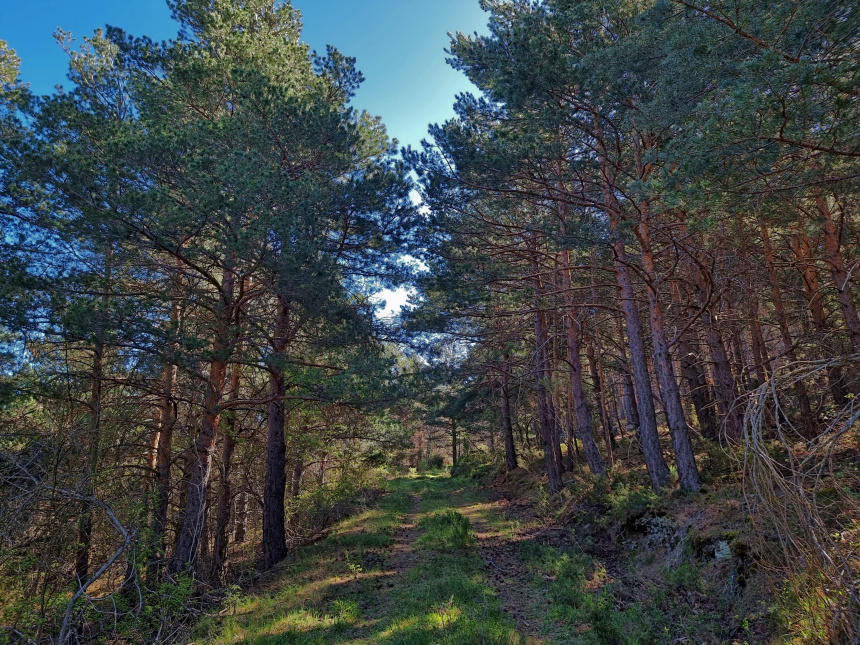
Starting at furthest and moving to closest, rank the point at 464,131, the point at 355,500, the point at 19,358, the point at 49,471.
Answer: the point at 355,500 < the point at 464,131 < the point at 19,358 < the point at 49,471

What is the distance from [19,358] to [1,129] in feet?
15.1

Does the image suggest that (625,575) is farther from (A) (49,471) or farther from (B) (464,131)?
(B) (464,131)

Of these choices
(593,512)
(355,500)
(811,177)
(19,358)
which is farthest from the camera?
(355,500)

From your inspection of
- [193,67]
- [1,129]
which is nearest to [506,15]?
[193,67]

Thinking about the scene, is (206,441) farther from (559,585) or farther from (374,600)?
(559,585)

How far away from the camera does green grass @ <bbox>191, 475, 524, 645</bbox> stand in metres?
5.35

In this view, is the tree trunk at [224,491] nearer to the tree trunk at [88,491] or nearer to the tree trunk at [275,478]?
the tree trunk at [275,478]

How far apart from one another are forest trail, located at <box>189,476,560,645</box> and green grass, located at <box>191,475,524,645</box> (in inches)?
0.6

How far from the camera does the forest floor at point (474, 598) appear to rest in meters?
5.02

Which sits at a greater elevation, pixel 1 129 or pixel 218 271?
pixel 1 129

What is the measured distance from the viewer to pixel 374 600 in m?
6.95

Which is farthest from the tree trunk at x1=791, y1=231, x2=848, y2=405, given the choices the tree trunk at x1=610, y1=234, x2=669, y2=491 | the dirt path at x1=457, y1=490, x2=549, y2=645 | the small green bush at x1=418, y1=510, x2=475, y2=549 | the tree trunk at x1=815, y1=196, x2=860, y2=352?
the small green bush at x1=418, y1=510, x2=475, y2=549

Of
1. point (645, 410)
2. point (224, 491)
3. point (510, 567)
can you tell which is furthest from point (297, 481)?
point (645, 410)

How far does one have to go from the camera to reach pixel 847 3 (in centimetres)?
507
